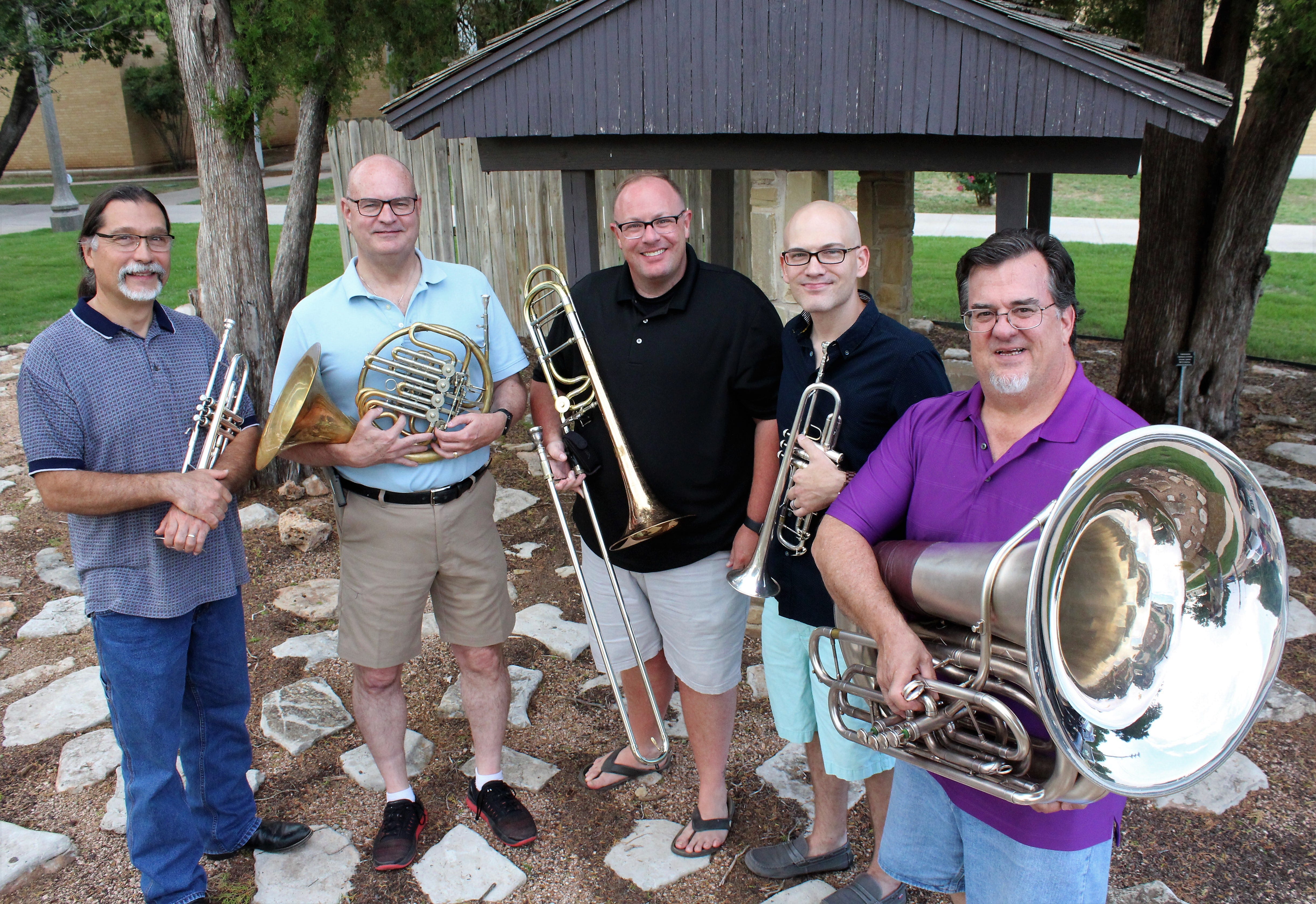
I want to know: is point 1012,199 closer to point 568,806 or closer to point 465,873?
point 568,806

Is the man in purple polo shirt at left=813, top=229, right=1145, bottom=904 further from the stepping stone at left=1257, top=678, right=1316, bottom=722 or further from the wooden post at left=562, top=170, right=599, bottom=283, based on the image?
the wooden post at left=562, top=170, right=599, bottom=283

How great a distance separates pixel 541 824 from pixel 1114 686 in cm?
222

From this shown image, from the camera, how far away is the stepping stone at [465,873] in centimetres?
309

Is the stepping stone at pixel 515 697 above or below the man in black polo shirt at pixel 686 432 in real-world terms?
below

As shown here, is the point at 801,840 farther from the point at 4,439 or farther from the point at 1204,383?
the point at 4,439

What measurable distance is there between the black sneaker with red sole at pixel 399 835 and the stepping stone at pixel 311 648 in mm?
1311

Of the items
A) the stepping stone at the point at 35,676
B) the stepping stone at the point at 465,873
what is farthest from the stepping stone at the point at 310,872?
the stepping stone at the point at 35,676

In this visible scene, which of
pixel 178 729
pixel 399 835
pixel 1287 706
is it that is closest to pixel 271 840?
pixel 399 835

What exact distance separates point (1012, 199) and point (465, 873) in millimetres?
3191

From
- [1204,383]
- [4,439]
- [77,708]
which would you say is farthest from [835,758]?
[4,439]

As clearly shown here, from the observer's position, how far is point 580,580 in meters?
3.11

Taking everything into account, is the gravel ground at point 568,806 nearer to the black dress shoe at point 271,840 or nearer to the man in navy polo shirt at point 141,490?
the black dress shoe at point 271,840

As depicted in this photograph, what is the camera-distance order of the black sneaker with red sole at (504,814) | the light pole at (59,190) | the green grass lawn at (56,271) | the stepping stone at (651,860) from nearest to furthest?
the stepping stone at (651,860) → the black sneaker with red sole at (504,814) → the green grass lawn at (56,271) → the light pole at (59,190)

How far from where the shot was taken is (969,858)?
2.18 m
